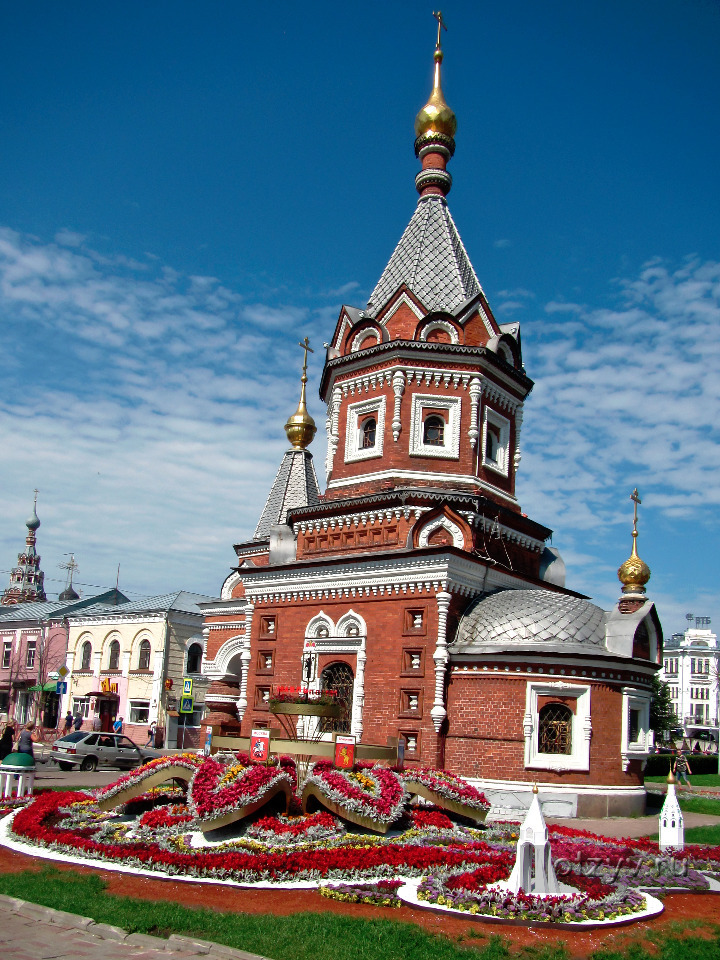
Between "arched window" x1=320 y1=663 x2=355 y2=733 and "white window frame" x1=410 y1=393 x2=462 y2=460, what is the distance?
5316 millimetres

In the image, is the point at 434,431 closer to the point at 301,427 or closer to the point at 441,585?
the point at 441,585

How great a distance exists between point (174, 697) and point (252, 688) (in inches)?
584

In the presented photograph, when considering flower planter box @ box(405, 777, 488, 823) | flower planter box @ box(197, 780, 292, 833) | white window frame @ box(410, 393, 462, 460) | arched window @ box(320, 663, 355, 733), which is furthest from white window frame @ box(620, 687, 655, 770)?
flower planter box @ box(197, 780, 292, 833)

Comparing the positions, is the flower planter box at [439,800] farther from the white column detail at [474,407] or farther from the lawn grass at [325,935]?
the white column detail at [474,407]

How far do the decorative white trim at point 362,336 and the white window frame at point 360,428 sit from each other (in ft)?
4.90

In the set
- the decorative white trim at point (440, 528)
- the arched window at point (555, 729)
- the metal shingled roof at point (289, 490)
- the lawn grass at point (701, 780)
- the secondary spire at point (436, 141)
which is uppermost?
the secondary spire at point (436, 141)

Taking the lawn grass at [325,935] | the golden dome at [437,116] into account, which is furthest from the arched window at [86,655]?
the lawn grass at [325,935]

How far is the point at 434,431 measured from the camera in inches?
830

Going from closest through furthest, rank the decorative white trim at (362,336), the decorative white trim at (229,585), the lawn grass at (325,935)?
the lawn grass at (325,935), the decorative white trim at (362,336), the decorative white trim at (229,585)

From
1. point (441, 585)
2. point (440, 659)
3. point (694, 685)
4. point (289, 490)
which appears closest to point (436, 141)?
point (289, 490)

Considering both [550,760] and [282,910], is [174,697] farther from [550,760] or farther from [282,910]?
[282,910]

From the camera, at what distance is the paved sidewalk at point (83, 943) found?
625 cm

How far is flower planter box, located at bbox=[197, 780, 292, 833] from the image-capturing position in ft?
34.3

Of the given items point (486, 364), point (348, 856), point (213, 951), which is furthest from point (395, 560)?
point (213, 951)
